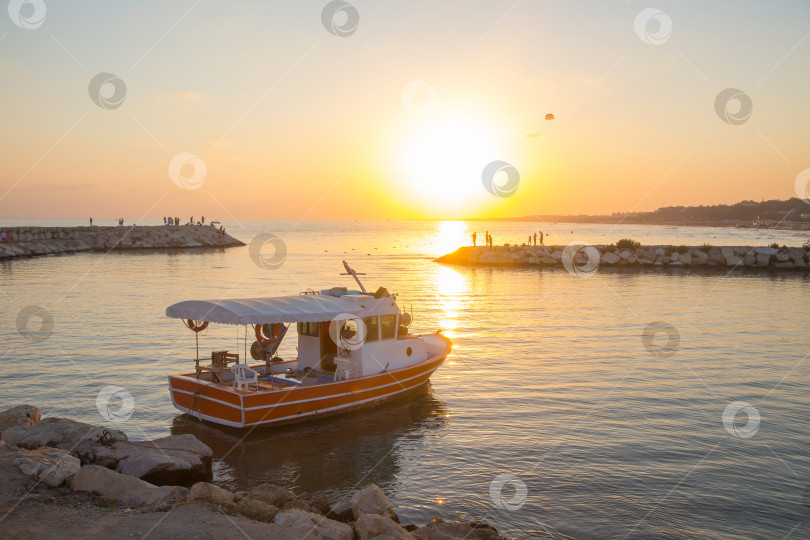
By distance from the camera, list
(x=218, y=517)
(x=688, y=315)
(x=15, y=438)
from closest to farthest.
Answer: (x=218, y=517) → (x=15, y=438) → (x=688, y=315)

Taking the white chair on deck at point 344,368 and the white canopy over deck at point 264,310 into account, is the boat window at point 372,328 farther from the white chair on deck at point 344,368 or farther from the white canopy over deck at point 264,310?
the white chair on deck at point 344,368

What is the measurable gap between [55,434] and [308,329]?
25.6ft

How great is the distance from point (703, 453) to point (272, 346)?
11.9 metres

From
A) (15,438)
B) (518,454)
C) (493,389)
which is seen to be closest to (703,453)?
(518,454)

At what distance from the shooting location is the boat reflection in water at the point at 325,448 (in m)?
13.5

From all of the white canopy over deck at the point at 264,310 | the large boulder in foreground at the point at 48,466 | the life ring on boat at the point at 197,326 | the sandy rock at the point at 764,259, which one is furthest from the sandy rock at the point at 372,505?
the sandy rock at the point at 764,259

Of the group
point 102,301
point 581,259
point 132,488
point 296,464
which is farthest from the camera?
point 581,259

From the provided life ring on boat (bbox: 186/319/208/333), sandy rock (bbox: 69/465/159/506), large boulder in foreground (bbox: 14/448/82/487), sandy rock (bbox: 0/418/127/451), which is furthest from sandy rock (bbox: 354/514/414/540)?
life ring on boat (bbox: 186/319/208/333)

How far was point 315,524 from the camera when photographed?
381 inches

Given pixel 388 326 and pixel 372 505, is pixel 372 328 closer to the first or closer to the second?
pixel 388 326

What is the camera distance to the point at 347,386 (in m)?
17.6

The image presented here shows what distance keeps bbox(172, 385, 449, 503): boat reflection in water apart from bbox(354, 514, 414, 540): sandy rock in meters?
2.99

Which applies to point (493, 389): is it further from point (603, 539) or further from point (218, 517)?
point (218, 517)

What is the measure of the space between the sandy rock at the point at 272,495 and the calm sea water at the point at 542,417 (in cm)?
169
